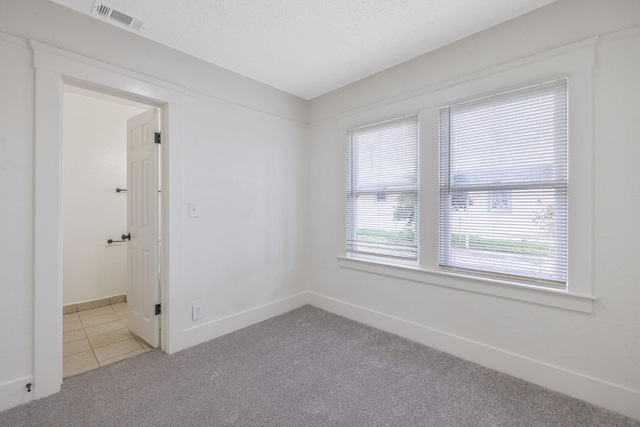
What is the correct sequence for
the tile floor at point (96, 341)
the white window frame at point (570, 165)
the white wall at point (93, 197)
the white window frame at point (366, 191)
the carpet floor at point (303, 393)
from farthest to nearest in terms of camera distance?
the white wall at point (93, 197)
the white window frame at point (366, 191)
the tile floor at point (96, 341)
the white window frame at point (570, 165)
the carpet floor at point (303, 393)

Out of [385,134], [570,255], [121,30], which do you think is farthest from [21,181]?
[570,255]

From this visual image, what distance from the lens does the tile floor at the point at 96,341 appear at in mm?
2396

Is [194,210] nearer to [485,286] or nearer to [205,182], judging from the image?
[205,182]

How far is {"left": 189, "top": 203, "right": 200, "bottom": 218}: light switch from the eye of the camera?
2.63 meters

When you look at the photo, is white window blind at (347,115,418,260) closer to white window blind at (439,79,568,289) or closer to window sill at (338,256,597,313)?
window sill at (338,256,597,313)

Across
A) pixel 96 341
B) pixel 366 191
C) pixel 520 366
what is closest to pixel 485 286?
pixel 520 366

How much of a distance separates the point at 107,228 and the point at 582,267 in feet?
16.1

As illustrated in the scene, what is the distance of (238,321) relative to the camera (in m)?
3.00

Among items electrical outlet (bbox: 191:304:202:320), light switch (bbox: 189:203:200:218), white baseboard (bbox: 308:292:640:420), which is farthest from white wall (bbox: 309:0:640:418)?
light switch (bbox: 189:203:200:218)

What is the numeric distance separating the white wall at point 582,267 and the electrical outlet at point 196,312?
175 cm

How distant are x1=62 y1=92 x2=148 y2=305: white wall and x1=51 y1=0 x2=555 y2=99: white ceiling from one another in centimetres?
173

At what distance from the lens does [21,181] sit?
1.84 metres

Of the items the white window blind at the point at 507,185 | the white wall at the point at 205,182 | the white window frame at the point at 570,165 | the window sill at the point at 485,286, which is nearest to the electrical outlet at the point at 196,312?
the white wall at the point at 205,182

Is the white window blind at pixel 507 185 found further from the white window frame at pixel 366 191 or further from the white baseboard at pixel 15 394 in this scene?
the white baseboard at pixel 15 394
